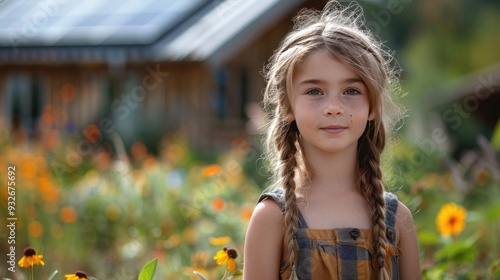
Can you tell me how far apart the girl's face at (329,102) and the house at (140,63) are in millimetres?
8534

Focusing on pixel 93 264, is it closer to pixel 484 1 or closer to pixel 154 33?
pixel 154 33

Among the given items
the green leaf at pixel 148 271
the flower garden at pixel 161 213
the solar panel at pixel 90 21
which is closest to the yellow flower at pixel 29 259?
the green leaf at pixel 148 271

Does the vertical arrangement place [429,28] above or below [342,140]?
above

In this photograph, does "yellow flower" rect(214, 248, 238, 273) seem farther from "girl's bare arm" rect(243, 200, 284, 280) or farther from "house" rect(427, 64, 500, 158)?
"house" rect(427, 64, 500, 158)

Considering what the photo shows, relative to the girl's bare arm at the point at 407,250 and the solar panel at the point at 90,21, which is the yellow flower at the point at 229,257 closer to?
the girl's bare arm at the point at 407,250

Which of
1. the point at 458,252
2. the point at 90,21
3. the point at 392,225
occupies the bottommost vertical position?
the point at 458,252

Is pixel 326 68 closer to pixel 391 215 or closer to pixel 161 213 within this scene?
pixel 391 215

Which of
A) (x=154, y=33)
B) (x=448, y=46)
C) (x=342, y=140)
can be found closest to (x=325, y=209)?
(x=342, y=140)

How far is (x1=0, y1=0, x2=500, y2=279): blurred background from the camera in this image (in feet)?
12.9

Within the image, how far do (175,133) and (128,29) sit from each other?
143 cm

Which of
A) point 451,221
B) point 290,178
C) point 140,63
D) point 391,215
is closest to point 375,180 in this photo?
point 391,215

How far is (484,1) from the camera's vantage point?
73.6ft

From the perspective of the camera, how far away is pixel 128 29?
35.8 feet

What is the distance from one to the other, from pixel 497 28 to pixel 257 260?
1908 centimetres
